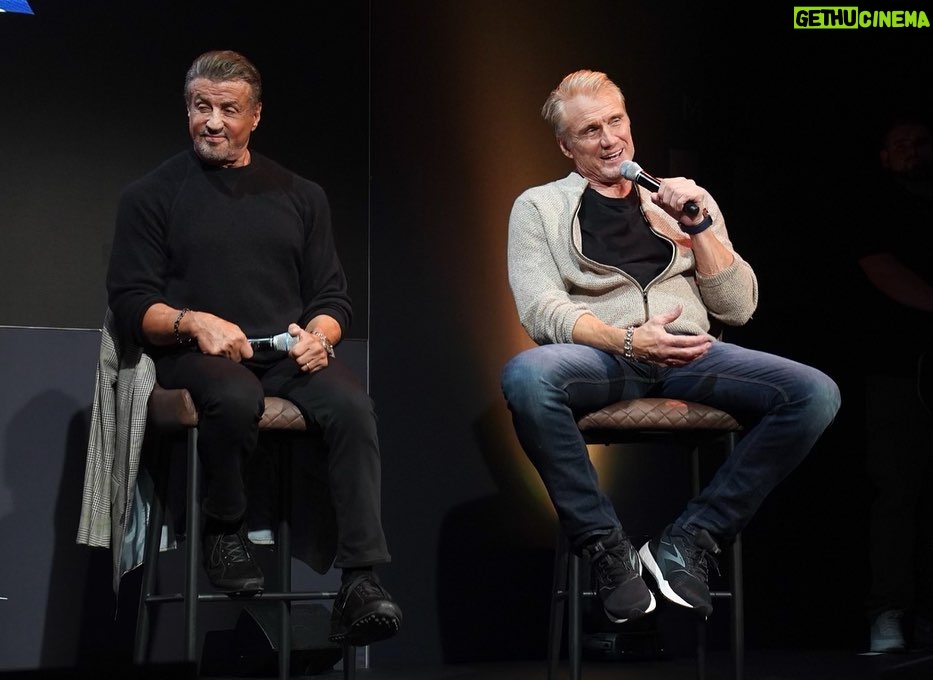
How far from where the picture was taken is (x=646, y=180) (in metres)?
2.91

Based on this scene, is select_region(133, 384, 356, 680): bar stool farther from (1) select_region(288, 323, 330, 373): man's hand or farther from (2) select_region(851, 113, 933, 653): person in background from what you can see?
(2) select_region(851, 113, 933, 653): person in background

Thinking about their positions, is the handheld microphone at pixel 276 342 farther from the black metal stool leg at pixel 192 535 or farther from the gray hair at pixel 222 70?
the gray hair at pixel 222 70

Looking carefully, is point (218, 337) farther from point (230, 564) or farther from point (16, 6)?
point (16, 6)

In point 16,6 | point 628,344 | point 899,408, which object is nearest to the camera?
point 628,344

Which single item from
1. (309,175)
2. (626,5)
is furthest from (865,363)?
(309,175)

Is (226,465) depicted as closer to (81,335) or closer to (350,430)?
(350,430)

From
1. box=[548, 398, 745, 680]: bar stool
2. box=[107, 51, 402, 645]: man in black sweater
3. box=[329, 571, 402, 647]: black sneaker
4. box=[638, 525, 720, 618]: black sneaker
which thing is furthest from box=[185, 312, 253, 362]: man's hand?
box=[638, 525, 720, 618]: black sneaker

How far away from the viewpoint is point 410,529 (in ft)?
12.2

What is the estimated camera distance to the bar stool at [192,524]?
8.95ft

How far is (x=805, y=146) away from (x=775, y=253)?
358 mm

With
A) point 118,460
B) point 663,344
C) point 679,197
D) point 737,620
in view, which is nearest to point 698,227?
point 679,197

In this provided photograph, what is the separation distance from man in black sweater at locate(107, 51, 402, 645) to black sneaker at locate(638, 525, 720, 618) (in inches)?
A: 22.5

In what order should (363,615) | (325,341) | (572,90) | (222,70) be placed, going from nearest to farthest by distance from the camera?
(363,615)
(325,341)
(222,70)
(572,90)

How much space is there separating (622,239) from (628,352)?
40 centimetres
